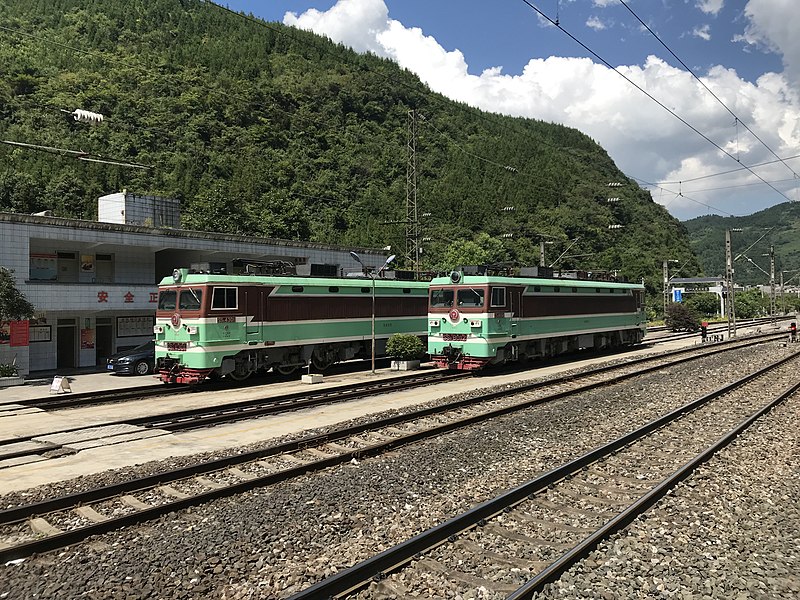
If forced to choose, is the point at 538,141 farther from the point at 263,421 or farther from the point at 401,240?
Result: the point at 263,421

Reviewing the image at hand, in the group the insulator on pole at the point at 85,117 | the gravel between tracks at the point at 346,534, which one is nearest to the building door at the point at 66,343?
the insulator on pole at the point at 85,117

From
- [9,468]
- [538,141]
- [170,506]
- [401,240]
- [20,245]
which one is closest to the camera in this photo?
[170,506]

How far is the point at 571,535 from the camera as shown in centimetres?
707

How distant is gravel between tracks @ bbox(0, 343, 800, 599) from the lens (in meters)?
5.81

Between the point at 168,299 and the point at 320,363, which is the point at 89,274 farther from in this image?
the point at 320,363

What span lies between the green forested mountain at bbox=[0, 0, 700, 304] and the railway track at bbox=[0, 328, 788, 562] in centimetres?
5087

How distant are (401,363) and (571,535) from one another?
17.3 meters

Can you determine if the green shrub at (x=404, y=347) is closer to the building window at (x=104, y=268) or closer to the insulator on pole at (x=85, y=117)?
the building window at (x=104, y=268)

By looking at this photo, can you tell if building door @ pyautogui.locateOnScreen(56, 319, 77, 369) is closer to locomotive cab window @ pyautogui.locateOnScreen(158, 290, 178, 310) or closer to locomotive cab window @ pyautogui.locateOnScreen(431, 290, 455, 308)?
locomotive cab window @ pyautogui.locateOnScreen(158, 290, 178, 310)

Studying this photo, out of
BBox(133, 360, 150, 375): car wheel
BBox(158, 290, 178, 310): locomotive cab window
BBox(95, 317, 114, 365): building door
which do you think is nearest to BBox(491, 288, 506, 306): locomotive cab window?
BBox(158, 290, 178, 310): locomotive cab window

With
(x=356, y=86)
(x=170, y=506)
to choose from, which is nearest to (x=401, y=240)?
(x=356, y=86)

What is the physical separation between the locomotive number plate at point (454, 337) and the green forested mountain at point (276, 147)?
1654 inches

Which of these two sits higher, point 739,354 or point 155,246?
point 155,246

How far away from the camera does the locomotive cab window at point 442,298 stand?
22125 millimetres
